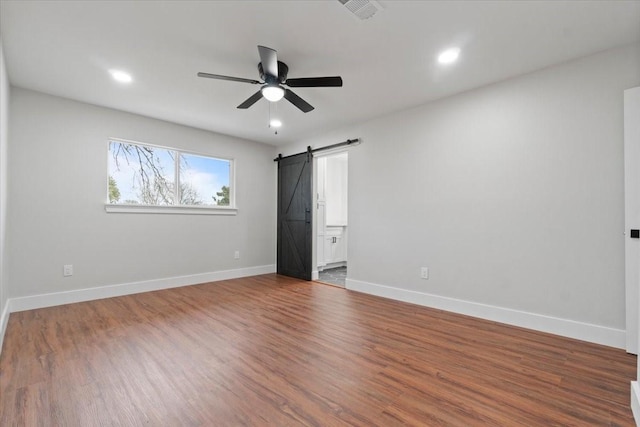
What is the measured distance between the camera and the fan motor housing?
2.48m

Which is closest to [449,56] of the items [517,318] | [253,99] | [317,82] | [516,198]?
[317,82]

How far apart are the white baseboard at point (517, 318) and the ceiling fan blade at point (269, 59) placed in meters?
3.05

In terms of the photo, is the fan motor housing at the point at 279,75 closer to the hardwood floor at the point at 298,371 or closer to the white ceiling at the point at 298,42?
the white ceiling at the point at 298,42

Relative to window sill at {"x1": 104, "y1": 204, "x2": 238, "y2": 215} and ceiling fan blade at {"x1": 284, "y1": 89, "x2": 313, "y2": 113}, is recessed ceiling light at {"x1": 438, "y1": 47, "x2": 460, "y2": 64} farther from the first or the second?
window sill at {"x1": 104, "y1": 204, "x2": 238, "y2": 215}

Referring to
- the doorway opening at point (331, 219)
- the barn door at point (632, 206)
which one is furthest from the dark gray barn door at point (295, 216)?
the barn door at point (632, 206)

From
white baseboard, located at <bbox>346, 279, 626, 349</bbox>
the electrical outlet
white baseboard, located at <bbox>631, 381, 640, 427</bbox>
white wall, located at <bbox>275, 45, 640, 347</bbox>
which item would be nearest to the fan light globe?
white wall, located at <bbox>275, 45, 640, 347</bbox>

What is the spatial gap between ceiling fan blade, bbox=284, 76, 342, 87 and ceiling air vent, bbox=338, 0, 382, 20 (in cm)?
48

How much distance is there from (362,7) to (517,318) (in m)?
3.17

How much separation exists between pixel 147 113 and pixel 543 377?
5.18 meters

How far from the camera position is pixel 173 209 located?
4.47 meters

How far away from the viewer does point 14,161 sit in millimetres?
3234

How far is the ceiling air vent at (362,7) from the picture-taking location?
194cm

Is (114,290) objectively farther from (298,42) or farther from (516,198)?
(516,198)

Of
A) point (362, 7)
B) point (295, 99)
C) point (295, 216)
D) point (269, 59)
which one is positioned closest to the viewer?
point (362, 7)
